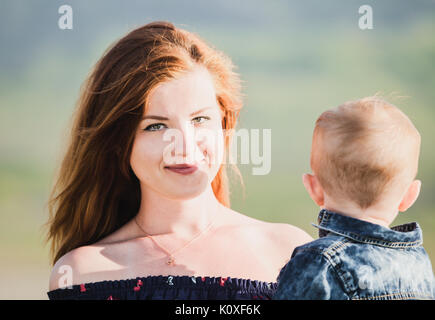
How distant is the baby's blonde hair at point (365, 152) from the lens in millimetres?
1804

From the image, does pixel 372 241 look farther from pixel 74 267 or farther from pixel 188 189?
pixel 74 267

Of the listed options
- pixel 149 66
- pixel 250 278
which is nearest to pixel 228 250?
pixel 250 278

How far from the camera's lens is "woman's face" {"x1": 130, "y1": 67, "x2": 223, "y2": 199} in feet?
7.19

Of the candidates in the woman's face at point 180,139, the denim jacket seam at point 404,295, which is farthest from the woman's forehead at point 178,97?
the denim jacket seam at point 404,295

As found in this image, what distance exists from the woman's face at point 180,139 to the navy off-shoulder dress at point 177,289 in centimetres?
32

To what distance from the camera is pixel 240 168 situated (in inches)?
110

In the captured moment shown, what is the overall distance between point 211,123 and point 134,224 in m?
0.55

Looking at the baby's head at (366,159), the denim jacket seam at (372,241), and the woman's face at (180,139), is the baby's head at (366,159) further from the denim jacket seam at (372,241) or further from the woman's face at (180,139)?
the woman's face at (180,139)

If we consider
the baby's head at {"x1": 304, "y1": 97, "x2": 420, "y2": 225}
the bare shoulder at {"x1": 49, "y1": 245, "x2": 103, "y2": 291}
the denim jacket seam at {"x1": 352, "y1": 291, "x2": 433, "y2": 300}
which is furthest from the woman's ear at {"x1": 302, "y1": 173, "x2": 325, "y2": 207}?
the bare shoulder at {"x1": 49, "y1": 245, "x2": 103, "y2": 291}

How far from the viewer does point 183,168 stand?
2.23m

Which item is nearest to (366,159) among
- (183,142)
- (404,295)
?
(404,295)

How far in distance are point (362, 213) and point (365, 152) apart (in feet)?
0.66
